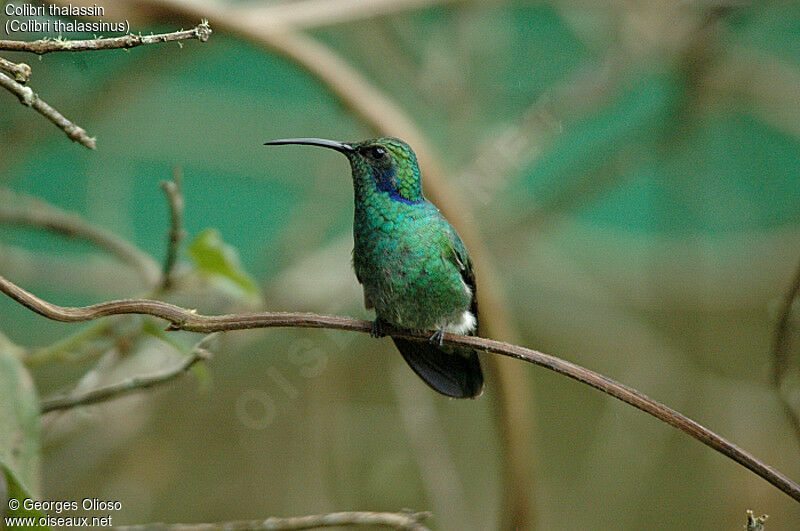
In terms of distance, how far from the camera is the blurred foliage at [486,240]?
2.24 metres

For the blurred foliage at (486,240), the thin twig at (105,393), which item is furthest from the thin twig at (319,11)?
the thin twig at (105,393)

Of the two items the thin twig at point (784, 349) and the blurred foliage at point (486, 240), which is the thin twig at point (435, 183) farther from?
the thin twig at point (784, 349)

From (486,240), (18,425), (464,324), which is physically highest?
(486,240)

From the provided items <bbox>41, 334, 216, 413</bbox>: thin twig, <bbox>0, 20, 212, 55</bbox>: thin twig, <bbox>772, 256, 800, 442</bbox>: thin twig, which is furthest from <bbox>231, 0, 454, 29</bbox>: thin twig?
<bbox>772, 256, 800, 442</bbox>: thin twig

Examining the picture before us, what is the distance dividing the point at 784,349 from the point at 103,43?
2.67 feet

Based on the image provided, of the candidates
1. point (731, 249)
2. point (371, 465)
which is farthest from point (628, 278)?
point (371, 465)

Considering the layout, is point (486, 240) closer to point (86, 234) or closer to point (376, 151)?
point (86, 234)

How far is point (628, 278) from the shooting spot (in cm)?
372

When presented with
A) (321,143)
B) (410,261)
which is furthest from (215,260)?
(321,143)

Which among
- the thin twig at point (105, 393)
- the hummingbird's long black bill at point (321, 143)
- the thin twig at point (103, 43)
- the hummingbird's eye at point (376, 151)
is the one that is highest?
the hummingbird's eye at point (376, 151)

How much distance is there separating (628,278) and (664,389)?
0.90 m

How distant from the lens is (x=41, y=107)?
0.64 meters

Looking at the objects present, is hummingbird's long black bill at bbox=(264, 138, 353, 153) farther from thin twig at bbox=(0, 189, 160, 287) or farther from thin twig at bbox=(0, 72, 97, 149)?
thin twig at bbox=(0, 189, 160, 287)

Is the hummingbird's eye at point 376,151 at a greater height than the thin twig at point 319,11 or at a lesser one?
lesser
